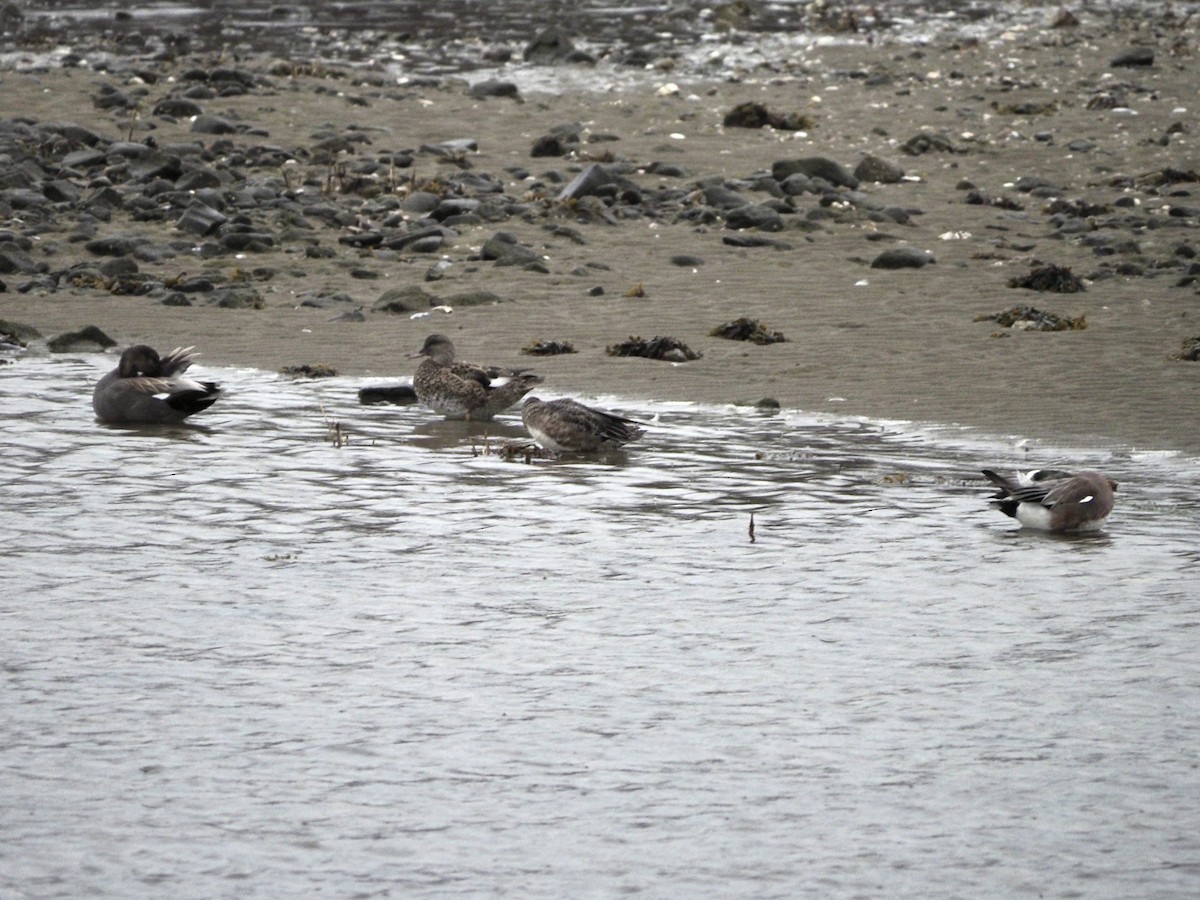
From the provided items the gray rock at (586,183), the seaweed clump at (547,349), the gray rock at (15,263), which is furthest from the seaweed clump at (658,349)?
the gray rock at (15,263)

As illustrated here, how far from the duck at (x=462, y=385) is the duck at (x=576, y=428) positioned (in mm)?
963

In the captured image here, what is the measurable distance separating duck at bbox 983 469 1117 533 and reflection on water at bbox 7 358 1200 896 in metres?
0.12

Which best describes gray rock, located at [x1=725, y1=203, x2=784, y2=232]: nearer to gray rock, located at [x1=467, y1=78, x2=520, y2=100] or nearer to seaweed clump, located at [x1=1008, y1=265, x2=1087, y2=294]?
seaweed clump, located at [x1=1008, y1=265, x2=1087, y2=294]

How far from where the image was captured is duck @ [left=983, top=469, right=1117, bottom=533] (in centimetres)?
836

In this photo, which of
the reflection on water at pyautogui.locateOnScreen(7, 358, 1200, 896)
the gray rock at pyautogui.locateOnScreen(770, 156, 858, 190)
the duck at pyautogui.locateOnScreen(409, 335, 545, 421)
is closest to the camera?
the reflection on water at pyautogui.locateOnScreen(7, 358, 1200, 896)

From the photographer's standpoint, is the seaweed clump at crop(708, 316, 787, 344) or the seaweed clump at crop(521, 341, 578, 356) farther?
the seaweed clump at crop(708, 316, 787, 344)

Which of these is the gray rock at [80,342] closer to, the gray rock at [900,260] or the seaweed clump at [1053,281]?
the gray rock at [900,260]

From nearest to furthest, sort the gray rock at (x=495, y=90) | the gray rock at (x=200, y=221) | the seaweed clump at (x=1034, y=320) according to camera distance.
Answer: the seaweed clump at (x=1034, y=320)
the gray rock at (x=200, y=221)
the gray rock at (x=495, y=90)

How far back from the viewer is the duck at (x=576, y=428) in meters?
10.1

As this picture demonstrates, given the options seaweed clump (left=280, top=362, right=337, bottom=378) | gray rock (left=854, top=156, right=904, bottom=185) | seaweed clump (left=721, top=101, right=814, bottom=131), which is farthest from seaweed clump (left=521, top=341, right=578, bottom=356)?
seaweed clump (left=721, top=101, right=814, bottom=131)

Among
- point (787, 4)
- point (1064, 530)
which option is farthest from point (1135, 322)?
point (787, 4)

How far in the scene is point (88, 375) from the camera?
40.9 ft

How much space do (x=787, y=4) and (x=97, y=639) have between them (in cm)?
3652

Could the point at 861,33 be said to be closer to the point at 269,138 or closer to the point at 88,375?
the point at 269,138
